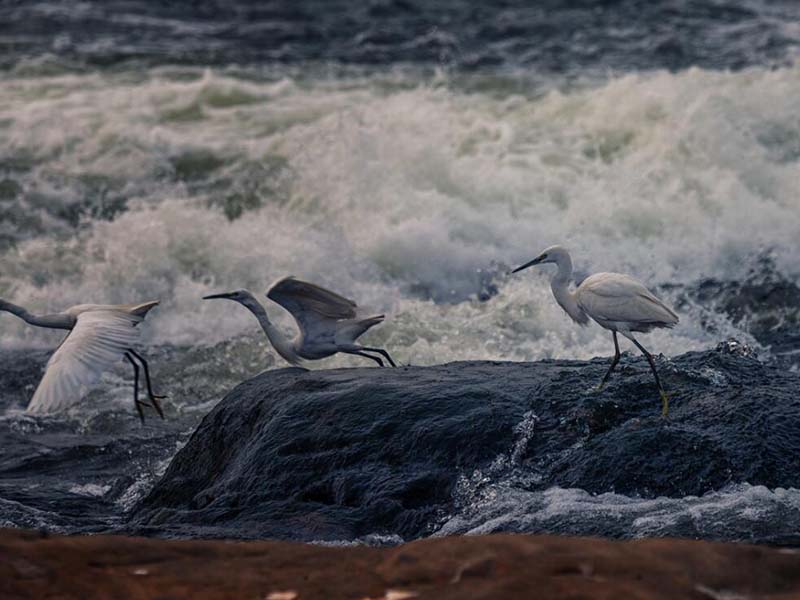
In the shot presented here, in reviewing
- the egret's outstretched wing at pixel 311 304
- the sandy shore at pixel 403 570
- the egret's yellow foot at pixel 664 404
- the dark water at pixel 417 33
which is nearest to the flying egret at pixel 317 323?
the egret's outstretched wing at pixel 311 304

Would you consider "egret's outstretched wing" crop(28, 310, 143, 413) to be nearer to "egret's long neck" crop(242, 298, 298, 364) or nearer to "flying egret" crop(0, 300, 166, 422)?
"flying egret" crop(0, 300, 166, 422)

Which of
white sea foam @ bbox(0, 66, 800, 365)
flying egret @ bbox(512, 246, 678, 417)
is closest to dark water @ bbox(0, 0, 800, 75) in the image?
white sea foam @ bbox(0, 66, 800, 365)

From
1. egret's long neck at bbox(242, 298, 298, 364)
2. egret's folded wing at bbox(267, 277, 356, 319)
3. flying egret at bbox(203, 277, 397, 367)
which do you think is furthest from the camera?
egret's long neck at bbox(242, 298, 298, 364)

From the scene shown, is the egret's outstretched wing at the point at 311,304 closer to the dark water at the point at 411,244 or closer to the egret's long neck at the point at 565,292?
the dark water at the point at 411,244

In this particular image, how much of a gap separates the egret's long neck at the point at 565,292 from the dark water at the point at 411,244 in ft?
0.95

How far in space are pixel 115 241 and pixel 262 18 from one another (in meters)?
7.51

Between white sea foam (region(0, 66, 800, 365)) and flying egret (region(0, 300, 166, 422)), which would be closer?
flying egret (region(0, 300, 166, 422))

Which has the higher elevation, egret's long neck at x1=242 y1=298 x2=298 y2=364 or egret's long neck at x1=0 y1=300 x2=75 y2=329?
egret's long neck at x1=0 y1=300 x2=75 y2=329

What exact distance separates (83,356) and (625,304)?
245 centimetres

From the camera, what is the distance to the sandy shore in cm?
323

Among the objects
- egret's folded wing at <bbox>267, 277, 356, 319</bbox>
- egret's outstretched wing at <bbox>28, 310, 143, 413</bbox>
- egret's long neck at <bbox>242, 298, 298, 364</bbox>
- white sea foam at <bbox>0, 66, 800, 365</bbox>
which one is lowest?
white sea foam at <bbox>0, 66, 800, 365</bbox>

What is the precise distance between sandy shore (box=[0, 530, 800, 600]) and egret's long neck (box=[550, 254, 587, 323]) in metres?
2.71

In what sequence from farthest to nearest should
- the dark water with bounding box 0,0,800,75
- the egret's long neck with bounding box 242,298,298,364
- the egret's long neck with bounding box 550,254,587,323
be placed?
the dark water with bounding box 0,0,800,75 → the egret's long neck with bounding box 242,298,298,364 → the egret's long neck with bounding box 550,254,587,323

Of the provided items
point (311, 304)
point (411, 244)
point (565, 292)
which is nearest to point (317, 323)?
point (311, 304)
